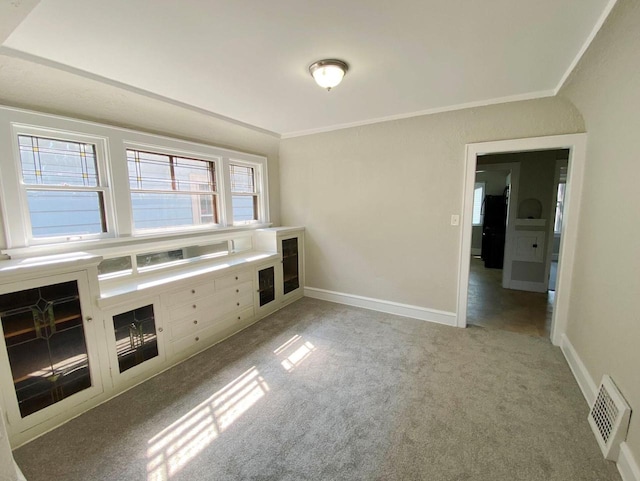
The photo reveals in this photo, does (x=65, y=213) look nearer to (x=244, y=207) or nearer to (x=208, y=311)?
(x=208, y=311)

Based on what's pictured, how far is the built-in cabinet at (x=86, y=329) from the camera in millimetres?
1684

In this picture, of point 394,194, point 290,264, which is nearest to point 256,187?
point 290,264

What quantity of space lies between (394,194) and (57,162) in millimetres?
3287

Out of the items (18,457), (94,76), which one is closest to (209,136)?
(94,76)

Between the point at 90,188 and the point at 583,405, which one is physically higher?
the point at 90,188

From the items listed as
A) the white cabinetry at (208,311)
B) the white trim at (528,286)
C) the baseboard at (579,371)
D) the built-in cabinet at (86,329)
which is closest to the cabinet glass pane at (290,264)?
the white cabinetry at (208,311)

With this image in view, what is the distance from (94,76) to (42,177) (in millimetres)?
898

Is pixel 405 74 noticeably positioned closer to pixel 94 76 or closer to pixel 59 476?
pixel 94 76

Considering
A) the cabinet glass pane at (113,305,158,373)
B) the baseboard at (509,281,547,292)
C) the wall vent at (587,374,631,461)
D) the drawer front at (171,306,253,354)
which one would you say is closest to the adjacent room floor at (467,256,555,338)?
the baseboard at (509,281,547,292)

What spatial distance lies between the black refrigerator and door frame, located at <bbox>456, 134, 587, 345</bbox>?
3.30m

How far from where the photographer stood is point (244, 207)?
398cm

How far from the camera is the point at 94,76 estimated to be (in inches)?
80.6

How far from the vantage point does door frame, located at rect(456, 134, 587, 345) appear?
2498 mm

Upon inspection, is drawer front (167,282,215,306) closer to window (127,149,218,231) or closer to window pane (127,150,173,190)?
window (127,149,218,231)
